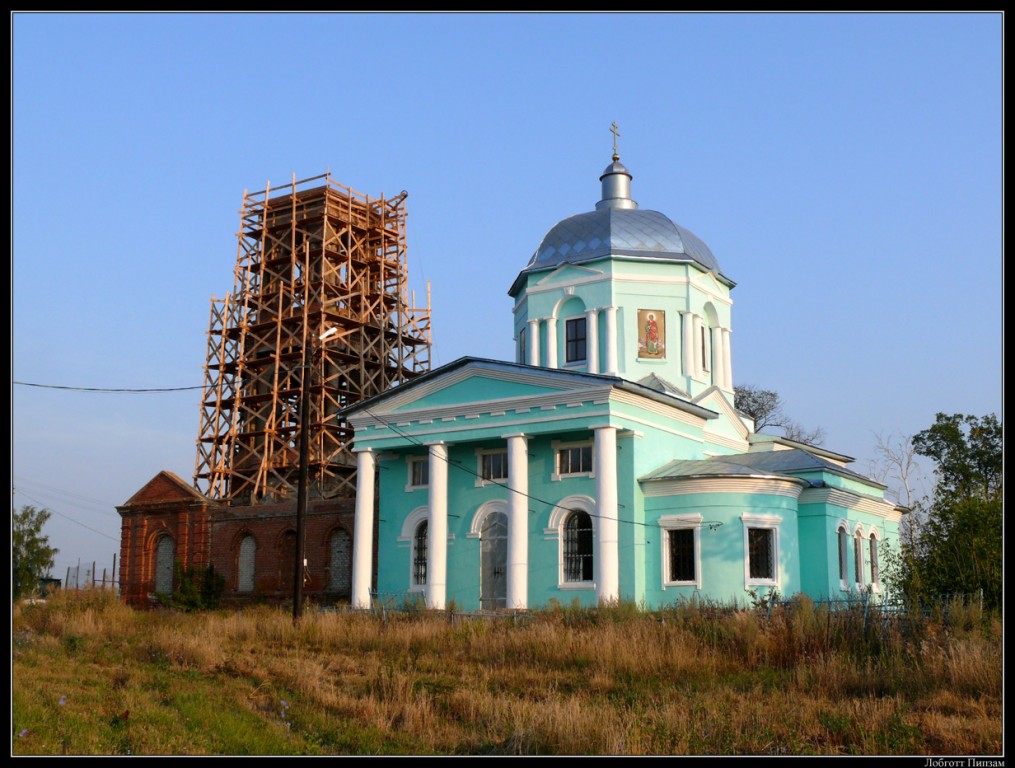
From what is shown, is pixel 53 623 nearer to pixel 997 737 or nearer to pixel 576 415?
pixel 576 415

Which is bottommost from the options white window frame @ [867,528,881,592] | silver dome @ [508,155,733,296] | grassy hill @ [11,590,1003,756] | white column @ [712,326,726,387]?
grassy hill @ [11,590,1003,756]

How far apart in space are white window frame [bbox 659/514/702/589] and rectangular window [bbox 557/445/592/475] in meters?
2.30

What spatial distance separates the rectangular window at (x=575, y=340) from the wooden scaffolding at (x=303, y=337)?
10.9 meters

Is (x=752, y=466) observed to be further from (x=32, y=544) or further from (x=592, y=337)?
(x=32, y=544)

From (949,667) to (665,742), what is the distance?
4.74 meters

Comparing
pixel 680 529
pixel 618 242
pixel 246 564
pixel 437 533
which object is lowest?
pixel 246 564

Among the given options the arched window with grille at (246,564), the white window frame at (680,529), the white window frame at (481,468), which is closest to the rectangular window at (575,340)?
the white window frame at (481,468)

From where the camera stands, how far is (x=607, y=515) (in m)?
25.4

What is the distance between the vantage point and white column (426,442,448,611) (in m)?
27.6

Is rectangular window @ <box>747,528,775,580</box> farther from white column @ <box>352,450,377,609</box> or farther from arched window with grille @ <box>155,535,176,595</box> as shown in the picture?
arched window with grille @ <box>155,535,176,595</box>

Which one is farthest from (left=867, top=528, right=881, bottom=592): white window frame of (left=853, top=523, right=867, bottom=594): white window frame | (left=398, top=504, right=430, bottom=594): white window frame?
(left=398, top=504, right=430, bottom=594): white window frame

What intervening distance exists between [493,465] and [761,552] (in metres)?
7.32

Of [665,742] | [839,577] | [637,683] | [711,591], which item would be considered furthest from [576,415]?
[665,742]

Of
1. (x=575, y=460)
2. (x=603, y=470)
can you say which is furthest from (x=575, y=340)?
(x=603, y=470)
